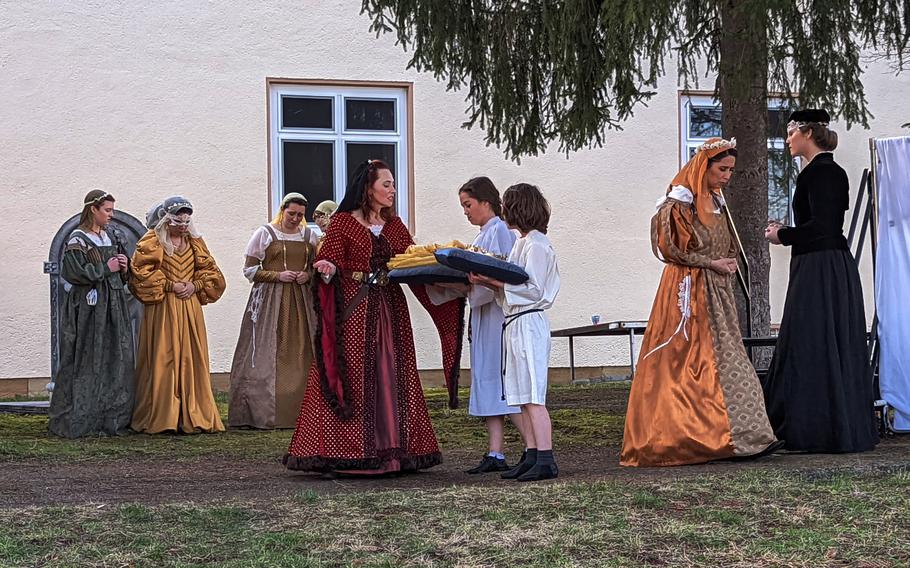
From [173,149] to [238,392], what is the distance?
12.9ft

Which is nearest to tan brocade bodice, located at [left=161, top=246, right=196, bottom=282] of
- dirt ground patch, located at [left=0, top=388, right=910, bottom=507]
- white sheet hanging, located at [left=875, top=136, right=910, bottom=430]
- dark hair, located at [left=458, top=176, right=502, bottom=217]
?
dirt ground patch, located at [left=0, top=388, right=910, bottom=507]

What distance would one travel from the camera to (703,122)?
15.2 meters

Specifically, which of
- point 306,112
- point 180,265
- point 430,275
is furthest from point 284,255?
point 430,275

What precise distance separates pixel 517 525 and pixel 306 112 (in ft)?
31.3

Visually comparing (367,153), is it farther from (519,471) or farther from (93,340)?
(519,471)

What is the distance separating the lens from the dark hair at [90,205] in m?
10.1

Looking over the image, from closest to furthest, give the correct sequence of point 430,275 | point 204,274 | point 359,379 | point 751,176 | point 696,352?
point 430,275 < point 359,379 < point 696,352 < point 751,176 < point 204,274

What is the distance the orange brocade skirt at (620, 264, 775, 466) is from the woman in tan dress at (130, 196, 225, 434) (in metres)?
4.02

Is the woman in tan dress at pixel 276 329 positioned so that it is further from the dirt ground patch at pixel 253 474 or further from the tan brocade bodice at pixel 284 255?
the dirt ground patch at pixel 253 474

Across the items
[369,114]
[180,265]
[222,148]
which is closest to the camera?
[180,265]

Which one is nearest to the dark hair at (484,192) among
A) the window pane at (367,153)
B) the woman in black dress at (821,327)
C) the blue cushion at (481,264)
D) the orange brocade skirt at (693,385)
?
the blue cushion at (481,264)

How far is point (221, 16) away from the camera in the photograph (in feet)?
45.7

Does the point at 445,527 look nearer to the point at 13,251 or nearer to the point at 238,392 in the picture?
the point at 238,392

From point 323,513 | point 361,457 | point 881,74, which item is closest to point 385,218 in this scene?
point 361,457
